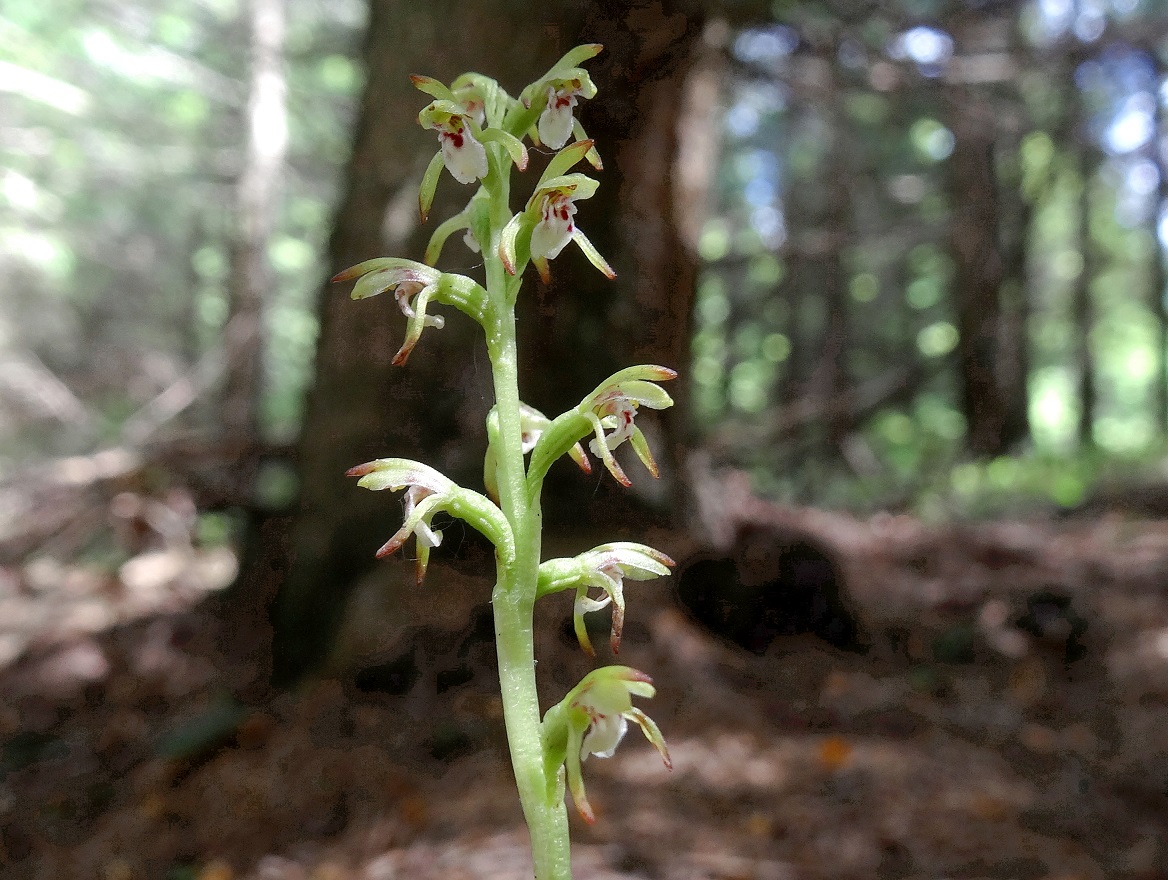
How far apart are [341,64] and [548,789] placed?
33.4 feet

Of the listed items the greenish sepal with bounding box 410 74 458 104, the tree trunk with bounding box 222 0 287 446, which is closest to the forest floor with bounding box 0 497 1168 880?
the greenish sepal with bounding box 410 74 458 104

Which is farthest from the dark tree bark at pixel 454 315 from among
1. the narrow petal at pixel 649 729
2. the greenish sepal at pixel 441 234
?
the narrow petal at pixel 649 729

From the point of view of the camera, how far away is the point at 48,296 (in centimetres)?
1293

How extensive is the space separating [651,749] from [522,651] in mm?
2079

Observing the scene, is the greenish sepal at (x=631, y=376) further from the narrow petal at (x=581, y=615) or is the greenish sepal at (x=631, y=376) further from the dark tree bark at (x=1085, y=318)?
the dark tree bark at (x=1085, y=318)

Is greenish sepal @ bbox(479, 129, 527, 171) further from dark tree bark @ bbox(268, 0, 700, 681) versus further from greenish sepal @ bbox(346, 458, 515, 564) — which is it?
dark tree bark @ bbox(268, 0, 700, 681)

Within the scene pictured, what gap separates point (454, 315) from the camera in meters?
3.12

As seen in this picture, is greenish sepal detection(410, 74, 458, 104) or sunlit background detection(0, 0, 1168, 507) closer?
greenish sepal detection(410, 74, 458, 104)

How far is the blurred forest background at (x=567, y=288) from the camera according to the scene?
3367 millimetres

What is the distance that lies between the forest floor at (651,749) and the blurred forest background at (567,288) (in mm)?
93

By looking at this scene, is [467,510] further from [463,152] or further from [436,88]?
[436,88]

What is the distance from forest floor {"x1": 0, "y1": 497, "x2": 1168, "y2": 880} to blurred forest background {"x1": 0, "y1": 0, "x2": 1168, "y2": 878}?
9 cm

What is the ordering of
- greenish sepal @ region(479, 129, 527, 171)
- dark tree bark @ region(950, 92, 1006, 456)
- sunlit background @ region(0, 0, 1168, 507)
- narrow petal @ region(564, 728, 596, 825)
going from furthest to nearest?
dark tree bark @ region(950, 92, 1006, 456) < sunlit background @ region(0, 0, 1168, 507) < greenish sepal @ region(479, 129, 527, 171) < narrow petal @ region(564, 728, 596, 825)

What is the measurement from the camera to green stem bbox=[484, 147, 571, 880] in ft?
3.51
